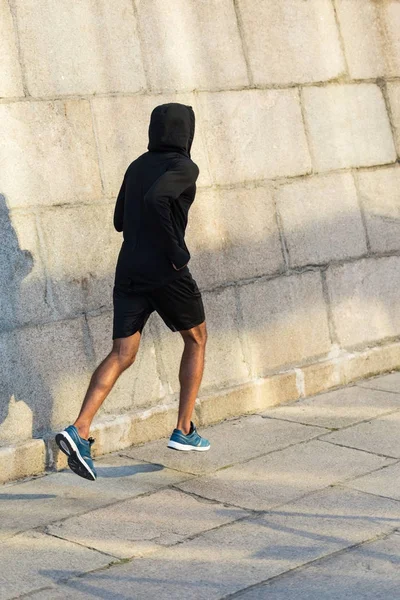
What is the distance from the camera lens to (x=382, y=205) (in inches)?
302

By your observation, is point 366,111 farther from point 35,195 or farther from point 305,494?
point 305,494

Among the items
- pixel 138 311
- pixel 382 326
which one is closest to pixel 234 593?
pixel 138 311

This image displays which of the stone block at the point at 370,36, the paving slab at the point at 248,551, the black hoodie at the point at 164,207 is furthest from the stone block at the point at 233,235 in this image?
the paving slab at the point at 248,551

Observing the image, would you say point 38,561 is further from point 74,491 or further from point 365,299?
point 365,299

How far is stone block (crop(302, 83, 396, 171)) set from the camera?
727 centimetres

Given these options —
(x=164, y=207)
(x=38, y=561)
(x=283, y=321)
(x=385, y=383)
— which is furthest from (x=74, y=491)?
(x=385, y=383)

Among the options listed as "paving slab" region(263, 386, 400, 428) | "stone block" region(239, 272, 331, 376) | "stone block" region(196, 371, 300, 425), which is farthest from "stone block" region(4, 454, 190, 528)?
"stone block" region(239, 272, 331, 376)

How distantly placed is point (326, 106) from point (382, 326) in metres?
1.62

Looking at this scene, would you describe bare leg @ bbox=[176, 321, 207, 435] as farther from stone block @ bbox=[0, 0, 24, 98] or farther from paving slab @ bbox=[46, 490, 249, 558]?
stone block @ bbox=[0, 0, 24, 98]

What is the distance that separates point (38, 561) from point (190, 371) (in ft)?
5.13

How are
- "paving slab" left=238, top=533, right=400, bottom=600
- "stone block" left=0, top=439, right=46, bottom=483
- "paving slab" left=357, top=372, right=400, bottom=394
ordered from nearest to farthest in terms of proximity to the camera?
"paving slab" left=238, top=533, right=400, bottom=600 < "stone block" left=0, top=439, right=46, bottom=483 < "paving slab" left=357, top=372, right=400, bottom=394

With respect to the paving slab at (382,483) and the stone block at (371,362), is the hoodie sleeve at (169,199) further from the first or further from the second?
the stone block at (371,362)

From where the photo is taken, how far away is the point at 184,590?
13.1 ft

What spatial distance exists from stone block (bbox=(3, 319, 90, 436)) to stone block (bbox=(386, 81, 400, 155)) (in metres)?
3.10
